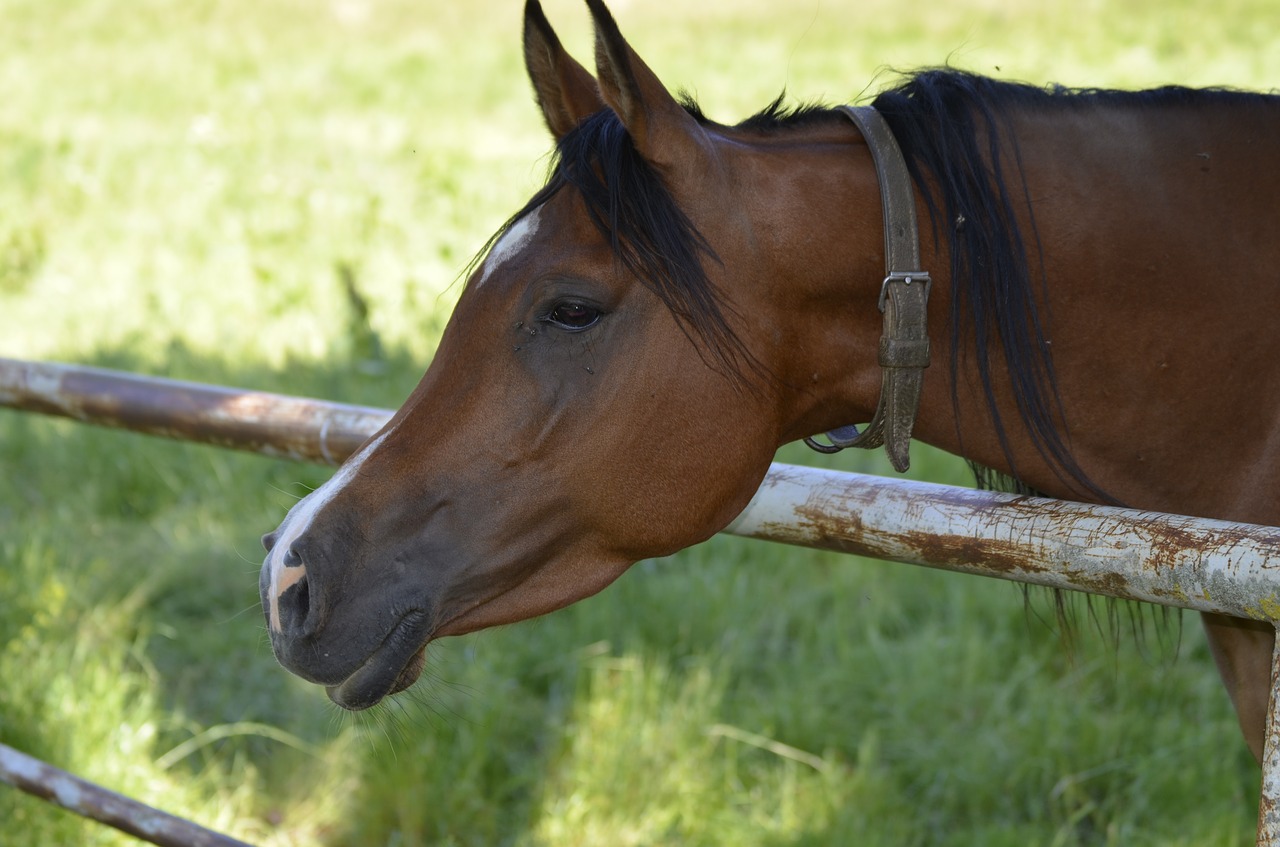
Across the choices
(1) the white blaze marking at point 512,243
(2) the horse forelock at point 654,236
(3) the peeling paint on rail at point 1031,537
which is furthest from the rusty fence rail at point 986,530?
(1) the white blaze marking at point 512,243

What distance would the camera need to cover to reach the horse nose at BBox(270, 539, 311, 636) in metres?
1.50

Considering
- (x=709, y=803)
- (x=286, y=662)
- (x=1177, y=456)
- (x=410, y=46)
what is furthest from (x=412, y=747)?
(x=410, y=46)

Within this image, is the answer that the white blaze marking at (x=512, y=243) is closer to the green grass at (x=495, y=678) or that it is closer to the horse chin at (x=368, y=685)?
the green grass at (x=495, y=678)

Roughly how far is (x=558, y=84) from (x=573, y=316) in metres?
0.45

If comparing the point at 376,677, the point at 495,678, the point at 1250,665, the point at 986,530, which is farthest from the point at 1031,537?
the point at 495,678

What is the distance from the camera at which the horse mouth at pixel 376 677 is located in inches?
61.5

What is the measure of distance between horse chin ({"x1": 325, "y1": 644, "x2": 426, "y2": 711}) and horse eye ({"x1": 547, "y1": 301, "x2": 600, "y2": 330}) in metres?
0.50

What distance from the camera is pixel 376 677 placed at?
1.57 metres

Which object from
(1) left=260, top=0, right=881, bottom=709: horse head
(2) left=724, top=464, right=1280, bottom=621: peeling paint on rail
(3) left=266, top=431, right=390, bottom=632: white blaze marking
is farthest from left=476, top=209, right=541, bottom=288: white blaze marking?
(2) left=724, top=464, right=1280, bottom=621: peeling paint on rail

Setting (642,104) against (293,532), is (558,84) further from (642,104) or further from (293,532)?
(293,532)

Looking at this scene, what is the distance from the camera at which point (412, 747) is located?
9.93 feet

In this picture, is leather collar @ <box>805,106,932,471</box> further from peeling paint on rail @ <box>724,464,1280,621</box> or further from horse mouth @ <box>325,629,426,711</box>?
horse mouth @ <box>325,629,426,711</box>

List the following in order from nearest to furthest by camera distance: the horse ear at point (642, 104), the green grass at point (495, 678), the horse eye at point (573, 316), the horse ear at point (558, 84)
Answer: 1. the horse ear at point (642, 104)
2. the horse eye at point (573, 316)
3. the horse ear at point (558, 84)
4. the green grass at point (495, 678)

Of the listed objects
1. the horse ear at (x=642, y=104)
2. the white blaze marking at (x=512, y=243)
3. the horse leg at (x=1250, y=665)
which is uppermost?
the horse ear at (x=642, y=104)
